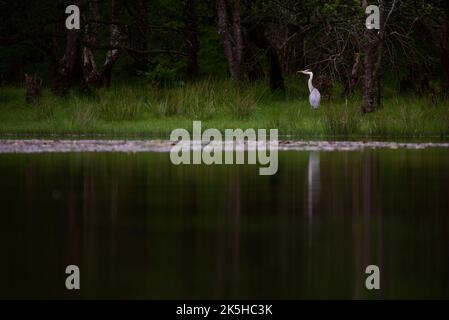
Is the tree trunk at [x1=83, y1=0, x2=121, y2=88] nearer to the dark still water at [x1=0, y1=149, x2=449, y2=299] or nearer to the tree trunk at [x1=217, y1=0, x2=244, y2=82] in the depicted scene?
the tree trunk at [x1=217, y1=0, x2=244, y2=82]

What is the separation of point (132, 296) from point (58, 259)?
66.0 inches

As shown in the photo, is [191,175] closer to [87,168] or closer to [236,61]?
[87,168]

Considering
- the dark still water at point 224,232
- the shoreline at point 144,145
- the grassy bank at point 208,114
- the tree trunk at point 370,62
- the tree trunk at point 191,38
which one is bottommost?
the dark still water at point 224,232

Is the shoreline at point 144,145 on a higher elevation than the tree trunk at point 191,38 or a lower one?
lower

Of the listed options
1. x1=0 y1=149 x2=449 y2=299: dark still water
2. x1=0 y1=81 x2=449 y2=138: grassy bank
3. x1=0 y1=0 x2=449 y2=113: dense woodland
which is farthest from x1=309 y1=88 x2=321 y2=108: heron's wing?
x1=0 y1=149 x2=449 y2=299: dark still water

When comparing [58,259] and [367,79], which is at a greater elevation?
[367,79]

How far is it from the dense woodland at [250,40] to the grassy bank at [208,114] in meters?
1.00

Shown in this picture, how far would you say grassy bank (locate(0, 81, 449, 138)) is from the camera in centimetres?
3116

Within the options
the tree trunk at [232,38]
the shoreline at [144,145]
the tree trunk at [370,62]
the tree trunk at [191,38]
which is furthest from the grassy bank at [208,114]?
the tree trunk at [191,38]

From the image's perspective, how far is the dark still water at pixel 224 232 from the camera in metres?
8.50

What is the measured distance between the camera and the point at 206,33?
148ft

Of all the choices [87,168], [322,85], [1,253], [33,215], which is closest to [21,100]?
[322,85]

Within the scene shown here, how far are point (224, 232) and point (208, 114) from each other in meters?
22.3

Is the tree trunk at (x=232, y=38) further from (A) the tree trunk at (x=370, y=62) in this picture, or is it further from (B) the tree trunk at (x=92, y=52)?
(B) the tree trunk at (x=92, y=52)
